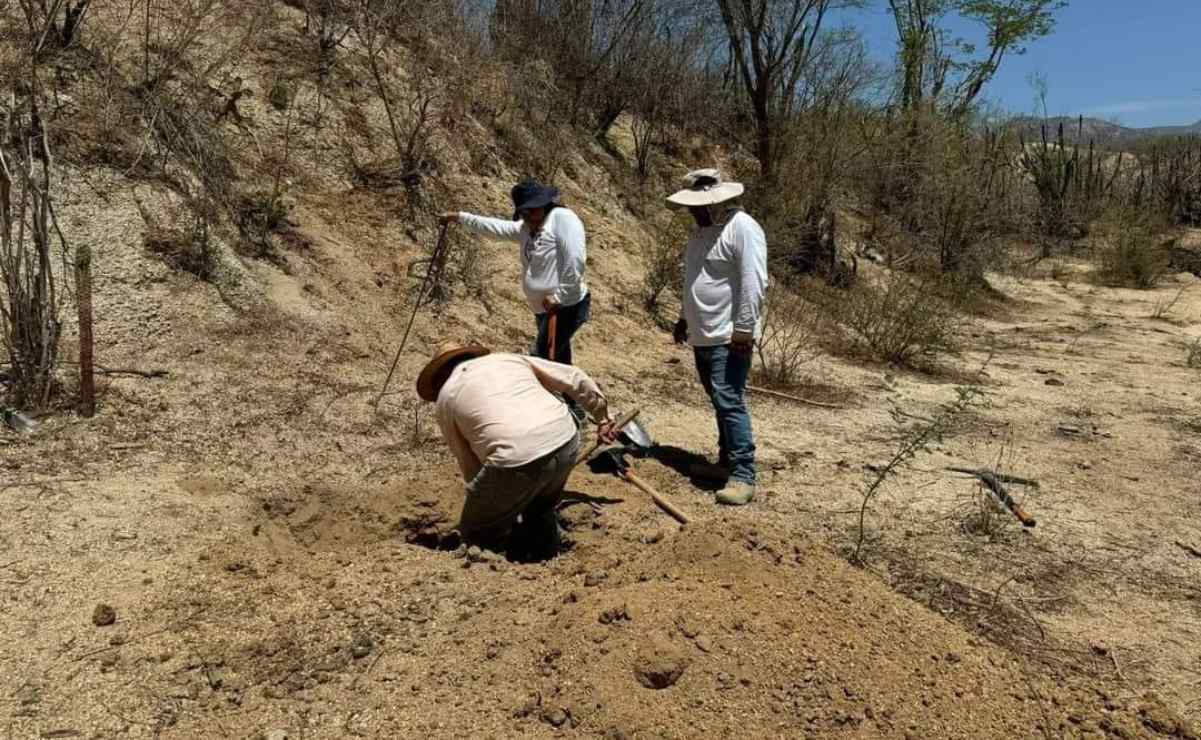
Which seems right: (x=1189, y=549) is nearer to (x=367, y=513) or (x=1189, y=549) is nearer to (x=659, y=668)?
(x=659, y=668)

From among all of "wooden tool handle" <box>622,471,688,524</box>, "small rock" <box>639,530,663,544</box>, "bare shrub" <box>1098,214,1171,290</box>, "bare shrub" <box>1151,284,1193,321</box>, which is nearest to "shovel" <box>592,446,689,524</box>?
"wooden tool handle" <box>622,471,688,524</box>

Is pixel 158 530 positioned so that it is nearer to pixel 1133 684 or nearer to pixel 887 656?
pixel 887 656

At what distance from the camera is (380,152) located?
8.31 metres

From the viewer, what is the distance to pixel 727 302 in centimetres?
443

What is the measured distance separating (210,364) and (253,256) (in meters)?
1.39

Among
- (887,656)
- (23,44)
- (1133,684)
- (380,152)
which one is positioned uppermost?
(23,44)

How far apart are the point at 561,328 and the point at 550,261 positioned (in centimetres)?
40

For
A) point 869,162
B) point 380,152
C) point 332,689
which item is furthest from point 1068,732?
point 869,162

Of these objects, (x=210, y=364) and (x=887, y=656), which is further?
(x=210, y=364)

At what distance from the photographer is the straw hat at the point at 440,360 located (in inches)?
139

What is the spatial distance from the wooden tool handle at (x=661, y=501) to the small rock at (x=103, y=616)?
224 cm

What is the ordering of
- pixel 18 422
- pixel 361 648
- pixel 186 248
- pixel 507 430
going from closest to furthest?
pixel 361 648, pixel 507 430, pixel 18 422, pixel 186 248

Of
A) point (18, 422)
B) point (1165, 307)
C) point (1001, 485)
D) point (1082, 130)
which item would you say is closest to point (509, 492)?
point (18, 422)

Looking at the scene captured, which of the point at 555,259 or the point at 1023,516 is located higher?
the point at 555,259
